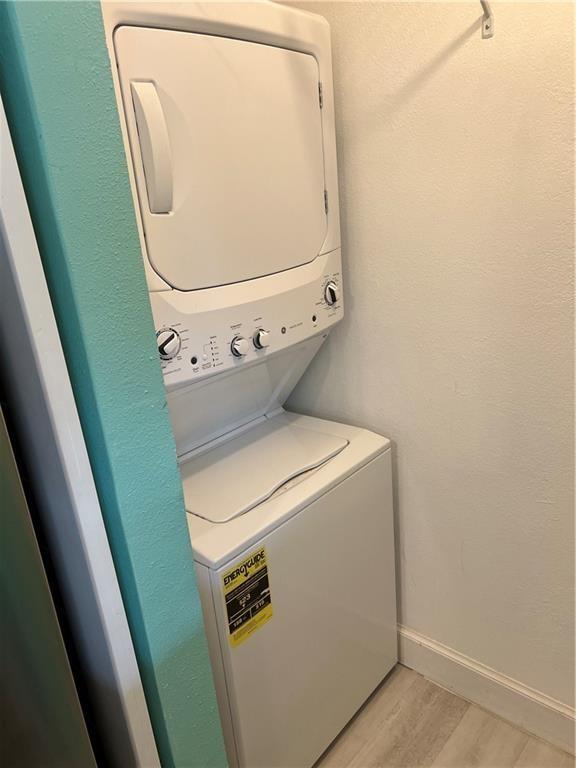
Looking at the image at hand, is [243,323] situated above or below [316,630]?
above

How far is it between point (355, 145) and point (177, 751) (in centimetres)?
137

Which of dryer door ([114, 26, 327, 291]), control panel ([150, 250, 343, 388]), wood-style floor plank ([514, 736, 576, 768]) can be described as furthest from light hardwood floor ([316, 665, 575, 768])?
dryer door ([114, 26, 327, 291])

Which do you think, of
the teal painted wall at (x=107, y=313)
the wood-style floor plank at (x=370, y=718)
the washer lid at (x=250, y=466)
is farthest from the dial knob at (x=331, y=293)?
the wood-style floor plank at (x=370, y=718)

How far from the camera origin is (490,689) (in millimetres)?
1706

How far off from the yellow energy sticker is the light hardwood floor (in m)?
0.64

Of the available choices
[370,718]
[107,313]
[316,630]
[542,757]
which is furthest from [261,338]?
[542,757]

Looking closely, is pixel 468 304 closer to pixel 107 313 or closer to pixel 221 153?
pixel 221 153

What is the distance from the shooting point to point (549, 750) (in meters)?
1.59

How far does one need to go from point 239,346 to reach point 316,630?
733 millimetres

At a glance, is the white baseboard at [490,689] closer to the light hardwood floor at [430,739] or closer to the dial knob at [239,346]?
the light hardwood floor at [430,739]

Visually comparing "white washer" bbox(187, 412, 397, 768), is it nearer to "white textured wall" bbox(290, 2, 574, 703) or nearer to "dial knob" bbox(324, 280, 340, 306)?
"white textured wall" bbox(290, 2, 574, 703)

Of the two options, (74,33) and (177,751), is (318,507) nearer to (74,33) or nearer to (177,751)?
(177,751)

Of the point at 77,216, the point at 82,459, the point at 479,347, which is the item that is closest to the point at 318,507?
the point at 479,347

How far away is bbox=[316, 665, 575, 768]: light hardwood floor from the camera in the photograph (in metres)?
1.58
